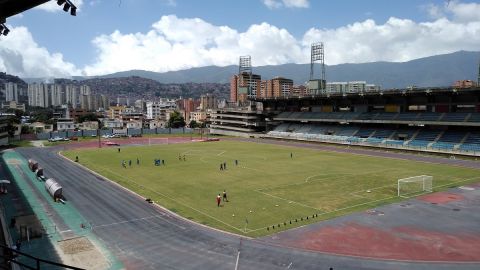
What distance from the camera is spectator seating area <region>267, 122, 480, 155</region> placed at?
2928 inches

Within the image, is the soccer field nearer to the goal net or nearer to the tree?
the goal net

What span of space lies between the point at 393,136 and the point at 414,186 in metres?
42.9

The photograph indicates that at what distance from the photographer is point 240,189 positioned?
47000 mm

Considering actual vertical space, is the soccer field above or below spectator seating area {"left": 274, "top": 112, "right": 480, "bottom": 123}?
below

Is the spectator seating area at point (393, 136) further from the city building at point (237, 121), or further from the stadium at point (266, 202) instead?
the city building at point (237, 121)

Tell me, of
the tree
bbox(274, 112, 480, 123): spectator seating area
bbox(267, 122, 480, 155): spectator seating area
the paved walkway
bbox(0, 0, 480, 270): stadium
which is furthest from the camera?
the tree

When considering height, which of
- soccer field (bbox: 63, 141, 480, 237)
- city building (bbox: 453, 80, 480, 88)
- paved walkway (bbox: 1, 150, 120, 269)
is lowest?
paved walkway (bbox: 1, 150, 120, 269)

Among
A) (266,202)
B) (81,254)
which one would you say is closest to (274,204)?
(266,202)

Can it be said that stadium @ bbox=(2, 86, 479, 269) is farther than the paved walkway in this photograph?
→ No

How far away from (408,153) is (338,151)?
13867 millimetres

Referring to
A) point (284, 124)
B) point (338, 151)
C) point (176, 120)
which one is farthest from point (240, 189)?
point (176, 120)

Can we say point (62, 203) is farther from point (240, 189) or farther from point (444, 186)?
point (444, 186)

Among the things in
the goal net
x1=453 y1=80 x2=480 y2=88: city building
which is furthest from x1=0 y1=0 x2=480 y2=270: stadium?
x1=453 y1=80 x2=480 y2=88: city building

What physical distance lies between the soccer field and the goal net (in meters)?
0.94
